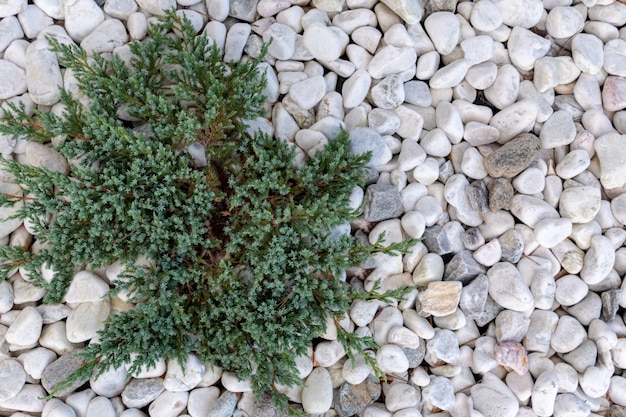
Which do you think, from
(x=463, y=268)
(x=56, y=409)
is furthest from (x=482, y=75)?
(x=56, y=409)

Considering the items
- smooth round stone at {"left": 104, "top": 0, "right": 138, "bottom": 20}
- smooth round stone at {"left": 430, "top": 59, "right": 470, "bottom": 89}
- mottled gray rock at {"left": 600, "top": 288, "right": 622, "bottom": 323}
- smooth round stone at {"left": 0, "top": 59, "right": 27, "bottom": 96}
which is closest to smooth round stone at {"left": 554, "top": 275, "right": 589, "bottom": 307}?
mottled gray rock at {"left": 600, "top": 288, "right": 622, "bottom": 323}

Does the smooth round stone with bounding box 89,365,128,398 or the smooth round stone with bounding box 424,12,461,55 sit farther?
the smooth round stone with bounding box 424,12,461,55

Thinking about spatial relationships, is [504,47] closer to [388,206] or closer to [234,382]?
[388,206]

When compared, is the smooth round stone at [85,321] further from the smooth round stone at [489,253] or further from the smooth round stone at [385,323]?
the smooth round stone at [489,253]

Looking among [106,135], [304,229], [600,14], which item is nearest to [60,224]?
[106,135]

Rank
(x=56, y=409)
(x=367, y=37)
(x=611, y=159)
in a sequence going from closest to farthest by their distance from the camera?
(x=56, y=409)
(x=611, y=159)
(x=367, y=37)

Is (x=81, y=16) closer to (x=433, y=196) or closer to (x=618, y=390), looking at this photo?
(x=433, y=196)

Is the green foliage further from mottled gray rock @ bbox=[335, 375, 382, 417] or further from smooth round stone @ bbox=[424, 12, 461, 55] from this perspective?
smooth round stone @ bbox=[424, 12, 461, 55]
